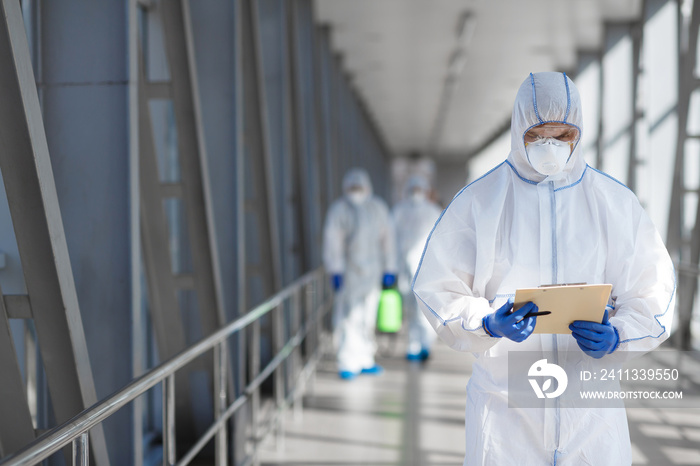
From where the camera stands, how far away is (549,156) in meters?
1.97

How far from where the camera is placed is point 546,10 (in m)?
8.08

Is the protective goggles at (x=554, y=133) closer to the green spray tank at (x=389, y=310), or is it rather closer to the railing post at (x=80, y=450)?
the railing post at (x=80, y=450)

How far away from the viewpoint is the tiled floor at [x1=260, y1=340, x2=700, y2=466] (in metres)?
3.97

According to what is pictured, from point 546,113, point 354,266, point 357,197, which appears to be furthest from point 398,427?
point 546,113

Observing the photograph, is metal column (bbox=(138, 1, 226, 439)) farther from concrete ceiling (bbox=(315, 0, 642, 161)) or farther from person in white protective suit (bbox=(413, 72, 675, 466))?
concrete ceiling (bbox=(315, 0, 642, 161))

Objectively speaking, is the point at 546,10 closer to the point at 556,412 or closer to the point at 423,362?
the point at 423,362

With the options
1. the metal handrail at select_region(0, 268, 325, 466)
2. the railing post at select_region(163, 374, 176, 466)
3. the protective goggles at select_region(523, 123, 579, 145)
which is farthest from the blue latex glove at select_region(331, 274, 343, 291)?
the protective goggles at select_region(523, 123, 579, 145)

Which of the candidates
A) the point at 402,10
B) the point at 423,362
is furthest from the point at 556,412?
the point at 402,10

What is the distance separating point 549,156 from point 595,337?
1.71ft

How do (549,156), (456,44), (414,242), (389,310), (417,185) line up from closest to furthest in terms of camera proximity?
(549,156)
(389,310)
(414,242)
(417,185)
(456,44)

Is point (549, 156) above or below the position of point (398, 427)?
above

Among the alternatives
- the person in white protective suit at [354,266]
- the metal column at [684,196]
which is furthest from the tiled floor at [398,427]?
the metal column at [684,196]

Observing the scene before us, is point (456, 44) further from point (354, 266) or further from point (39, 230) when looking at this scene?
point (39, 230)

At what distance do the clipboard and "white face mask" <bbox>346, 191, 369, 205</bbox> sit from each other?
4.22 metres
